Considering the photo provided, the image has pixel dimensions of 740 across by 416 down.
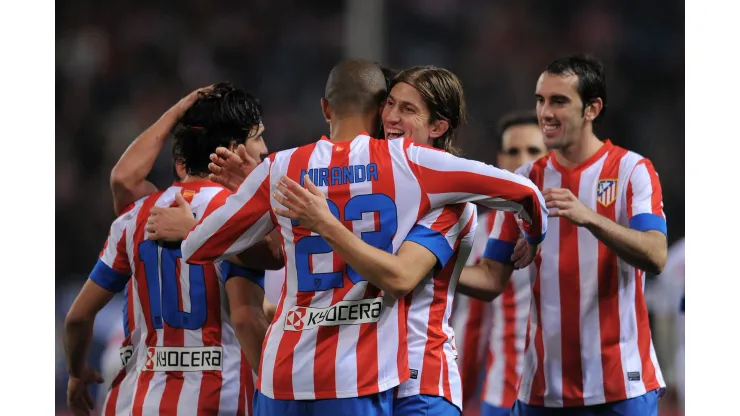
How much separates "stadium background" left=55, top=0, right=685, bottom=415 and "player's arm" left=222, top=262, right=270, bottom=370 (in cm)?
377

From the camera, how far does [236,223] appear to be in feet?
8.34

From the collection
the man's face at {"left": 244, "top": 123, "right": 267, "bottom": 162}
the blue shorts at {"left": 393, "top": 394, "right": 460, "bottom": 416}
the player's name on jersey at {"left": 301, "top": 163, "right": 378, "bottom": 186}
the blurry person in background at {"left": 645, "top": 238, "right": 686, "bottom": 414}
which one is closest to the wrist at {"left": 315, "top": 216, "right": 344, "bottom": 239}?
the player's name on jersey at {"left": 301, "top": 163, "right": 378, "bottom": 186}

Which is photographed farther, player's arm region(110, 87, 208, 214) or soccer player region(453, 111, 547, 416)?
soccer player region(453, 111, 547, 416)

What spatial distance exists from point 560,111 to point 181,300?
1605 millimetres

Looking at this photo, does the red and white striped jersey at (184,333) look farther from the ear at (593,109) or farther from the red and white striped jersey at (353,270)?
the ear at (593,109)

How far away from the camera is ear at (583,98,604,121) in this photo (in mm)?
3406

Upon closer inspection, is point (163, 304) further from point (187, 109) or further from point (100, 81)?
point (100, 81)

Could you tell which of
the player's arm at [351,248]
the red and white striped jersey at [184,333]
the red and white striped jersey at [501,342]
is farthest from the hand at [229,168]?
the red and white striped jersey at [501,342]

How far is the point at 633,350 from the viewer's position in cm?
318

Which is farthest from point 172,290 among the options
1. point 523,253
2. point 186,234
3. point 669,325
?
point 669,325

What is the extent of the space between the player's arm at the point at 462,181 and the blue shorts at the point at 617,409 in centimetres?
111

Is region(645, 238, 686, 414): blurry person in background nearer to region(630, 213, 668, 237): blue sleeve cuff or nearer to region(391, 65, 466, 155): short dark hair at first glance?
region(630, 213, 668, 237): blue sleeve cuff
